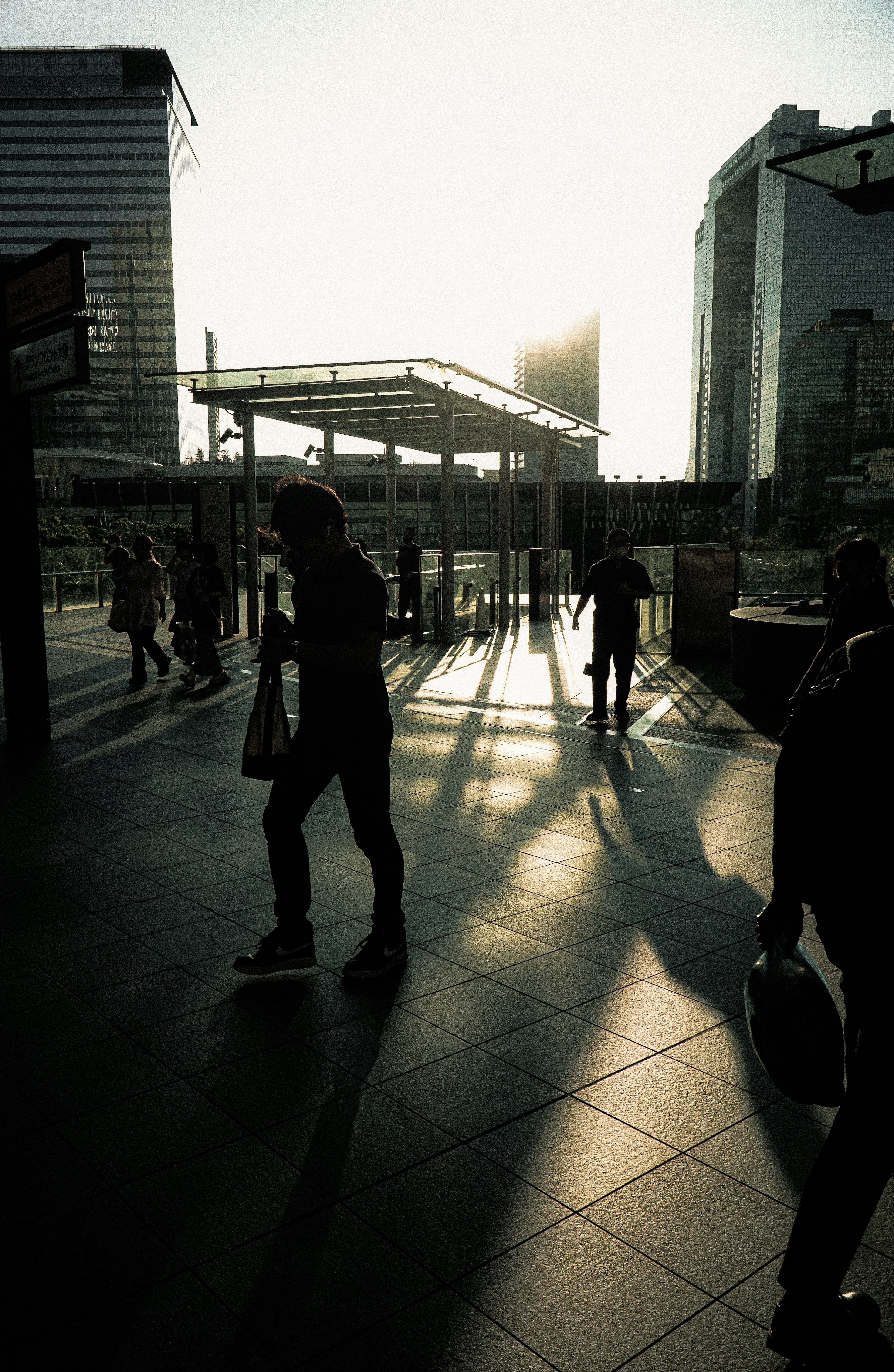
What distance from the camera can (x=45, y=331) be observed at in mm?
7656

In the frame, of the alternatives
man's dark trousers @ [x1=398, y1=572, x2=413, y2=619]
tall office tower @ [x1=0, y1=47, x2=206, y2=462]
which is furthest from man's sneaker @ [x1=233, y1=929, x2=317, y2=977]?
tall office tower @ [x1=0, y1=47, x2=206, y2=462]

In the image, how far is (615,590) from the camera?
29.3 feet

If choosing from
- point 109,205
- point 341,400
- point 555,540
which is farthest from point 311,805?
point 109,205

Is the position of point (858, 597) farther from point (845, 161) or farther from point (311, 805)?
point (311, 805)

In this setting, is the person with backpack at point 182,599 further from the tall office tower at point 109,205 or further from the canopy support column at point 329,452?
the tall office tower at point 109,205

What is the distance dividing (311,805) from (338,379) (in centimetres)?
1255

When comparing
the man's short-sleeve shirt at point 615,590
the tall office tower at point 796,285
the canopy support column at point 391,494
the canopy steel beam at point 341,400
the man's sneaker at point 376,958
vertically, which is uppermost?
the tall office tower at point 796,285

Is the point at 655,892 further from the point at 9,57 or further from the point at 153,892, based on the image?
the point at 9,57

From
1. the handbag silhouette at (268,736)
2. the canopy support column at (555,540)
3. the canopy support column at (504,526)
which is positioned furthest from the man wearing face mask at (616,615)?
the canopy support column at (555,540)

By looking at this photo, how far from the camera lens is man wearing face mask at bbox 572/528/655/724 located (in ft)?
29.3

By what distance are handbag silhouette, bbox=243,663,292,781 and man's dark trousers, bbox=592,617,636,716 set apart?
5.56 metres

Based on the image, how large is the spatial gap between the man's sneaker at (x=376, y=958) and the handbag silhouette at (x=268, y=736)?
75cm

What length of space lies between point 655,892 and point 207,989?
2166mm

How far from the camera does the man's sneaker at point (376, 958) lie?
3.84m
